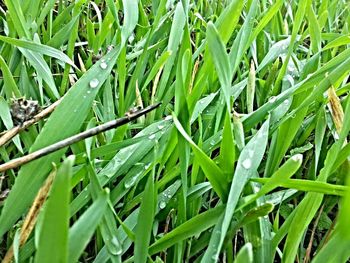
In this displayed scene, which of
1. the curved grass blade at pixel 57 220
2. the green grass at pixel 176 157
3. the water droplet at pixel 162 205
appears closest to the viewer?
the curved grass blade at pixel 57 220

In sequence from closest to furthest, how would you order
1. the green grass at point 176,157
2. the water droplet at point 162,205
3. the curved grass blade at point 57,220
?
the curved grass blade at point 57,220 → the green grass at point 176,157 → the water droplet at point 162,205

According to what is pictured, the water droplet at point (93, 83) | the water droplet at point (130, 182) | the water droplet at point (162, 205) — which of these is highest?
the water droplet at point (93, 83)

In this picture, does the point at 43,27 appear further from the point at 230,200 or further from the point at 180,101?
the point at 230,200

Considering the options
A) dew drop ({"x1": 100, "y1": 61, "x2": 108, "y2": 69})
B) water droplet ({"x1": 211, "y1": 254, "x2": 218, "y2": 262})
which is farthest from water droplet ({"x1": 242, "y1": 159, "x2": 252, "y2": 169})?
dew drop ({"x1": 100, "y1": 61, "x2": 108, "y2": 69})

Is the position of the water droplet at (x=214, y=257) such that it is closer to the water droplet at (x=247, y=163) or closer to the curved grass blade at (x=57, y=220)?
the water droplet at (x=247, y=163)

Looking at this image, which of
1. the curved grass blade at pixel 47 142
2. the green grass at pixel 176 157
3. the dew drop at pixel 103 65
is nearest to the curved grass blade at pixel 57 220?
the green grass at pixel 176 157

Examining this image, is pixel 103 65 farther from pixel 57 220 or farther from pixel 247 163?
pixel 57 220

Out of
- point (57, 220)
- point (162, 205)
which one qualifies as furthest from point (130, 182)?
point (57, 220)

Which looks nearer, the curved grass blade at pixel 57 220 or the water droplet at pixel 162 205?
the curved grass blade at pixel 57 220

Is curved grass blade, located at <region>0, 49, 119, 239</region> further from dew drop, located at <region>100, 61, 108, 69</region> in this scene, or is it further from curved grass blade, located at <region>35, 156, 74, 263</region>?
curved grass blade, located at <region>35, 156, 74, 263</region>
